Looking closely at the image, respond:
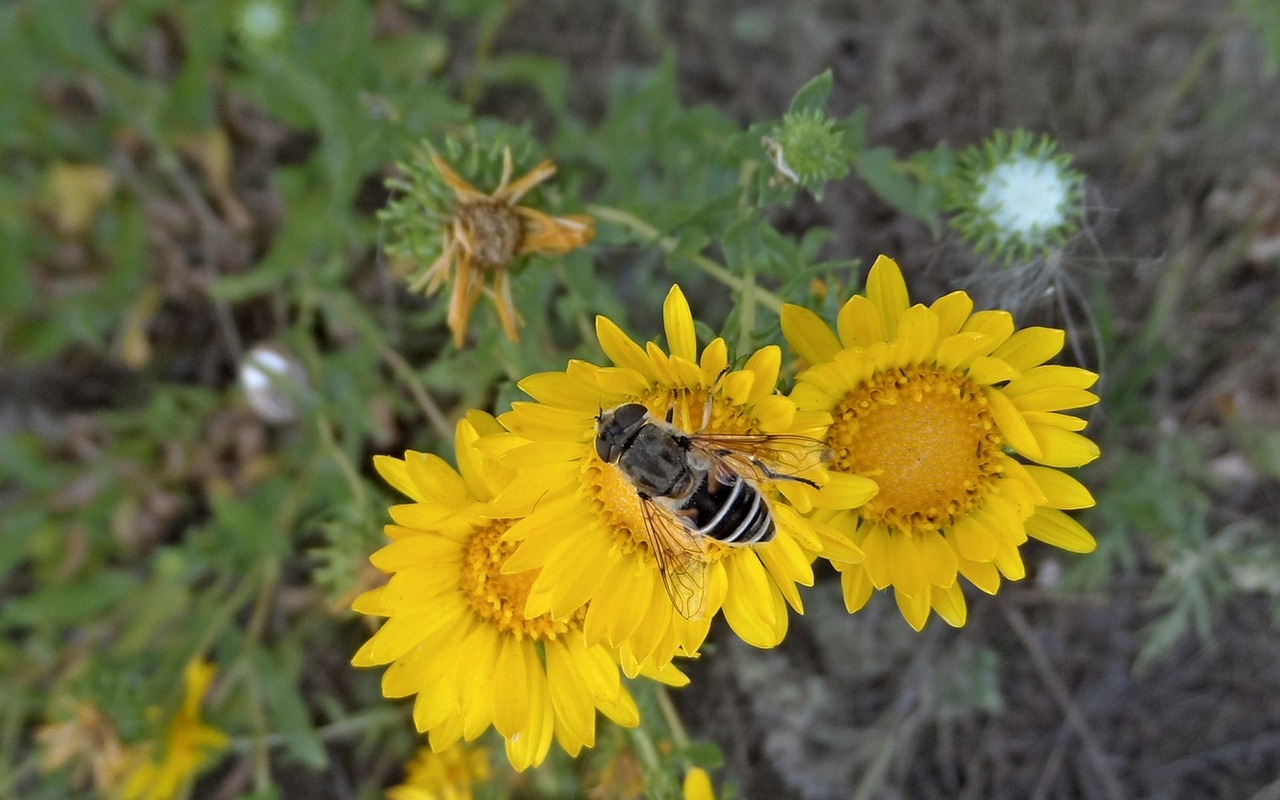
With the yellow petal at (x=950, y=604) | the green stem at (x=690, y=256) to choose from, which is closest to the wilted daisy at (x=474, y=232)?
the green stem at (x=690, y=256)

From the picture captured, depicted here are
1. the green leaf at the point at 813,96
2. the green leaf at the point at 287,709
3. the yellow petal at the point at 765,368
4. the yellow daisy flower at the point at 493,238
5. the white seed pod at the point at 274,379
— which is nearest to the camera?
the yellow petal at the point at 765,368

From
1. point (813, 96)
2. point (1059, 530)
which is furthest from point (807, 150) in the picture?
point (1059, 530)

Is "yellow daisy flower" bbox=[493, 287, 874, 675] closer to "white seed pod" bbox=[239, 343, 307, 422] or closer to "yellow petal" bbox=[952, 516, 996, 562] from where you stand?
"yellow petal" bbox=[952, 516, 996, 562]

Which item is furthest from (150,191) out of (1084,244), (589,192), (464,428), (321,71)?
(1084,244)

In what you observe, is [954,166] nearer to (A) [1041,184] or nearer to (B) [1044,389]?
(A) [1041,184]

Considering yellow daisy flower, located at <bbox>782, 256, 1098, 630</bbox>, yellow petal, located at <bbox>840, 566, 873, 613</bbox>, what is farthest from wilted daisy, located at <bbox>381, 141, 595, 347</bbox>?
yellow petal, located at <bbox>840, 566, 873, 613</bbox>

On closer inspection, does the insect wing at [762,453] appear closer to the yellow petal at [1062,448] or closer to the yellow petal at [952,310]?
the yellow petal at [952,310]
